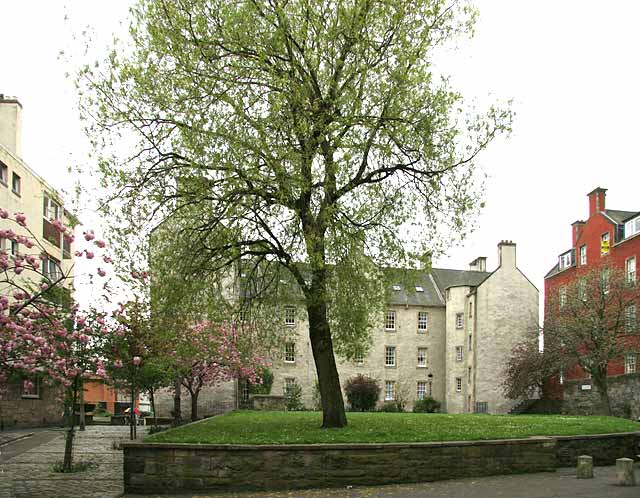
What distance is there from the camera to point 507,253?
5494 cm

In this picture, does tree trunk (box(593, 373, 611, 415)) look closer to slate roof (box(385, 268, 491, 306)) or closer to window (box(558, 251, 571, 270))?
Result: window (box(558, 251, 571, 270))

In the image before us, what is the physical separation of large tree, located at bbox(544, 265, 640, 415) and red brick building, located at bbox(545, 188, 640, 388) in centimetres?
69

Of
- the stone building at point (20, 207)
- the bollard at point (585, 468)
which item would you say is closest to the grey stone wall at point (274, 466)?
the bollard at point (585, 468)

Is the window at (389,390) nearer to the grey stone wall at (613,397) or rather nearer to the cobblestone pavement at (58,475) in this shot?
the grey stone wall at (613,397)

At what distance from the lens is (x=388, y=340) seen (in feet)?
187

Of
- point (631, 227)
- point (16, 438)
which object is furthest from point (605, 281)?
point (16, 438)

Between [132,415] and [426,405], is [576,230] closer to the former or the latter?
[426,405]

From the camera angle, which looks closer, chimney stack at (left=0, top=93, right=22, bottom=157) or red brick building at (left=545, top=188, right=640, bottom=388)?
chimney stack at (left=0, top=93, right=22, bottom=157)

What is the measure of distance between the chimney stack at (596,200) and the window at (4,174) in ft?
116

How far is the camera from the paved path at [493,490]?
13398mm

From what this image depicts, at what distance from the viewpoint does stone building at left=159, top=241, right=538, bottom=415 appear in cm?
5319

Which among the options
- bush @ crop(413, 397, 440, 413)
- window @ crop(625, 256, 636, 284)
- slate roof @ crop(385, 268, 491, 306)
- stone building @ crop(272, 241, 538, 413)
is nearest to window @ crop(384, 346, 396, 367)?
stone building @ crop(272, 241, 538, 413)

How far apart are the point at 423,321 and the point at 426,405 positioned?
791 centimetres

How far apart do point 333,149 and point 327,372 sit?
594 cm
